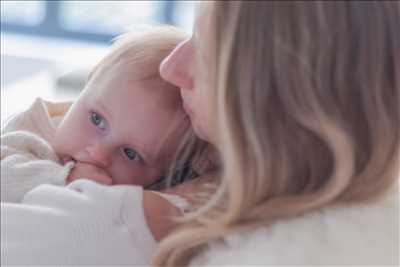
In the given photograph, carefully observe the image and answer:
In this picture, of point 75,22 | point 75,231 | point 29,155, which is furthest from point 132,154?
point 75,22

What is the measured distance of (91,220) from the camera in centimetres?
75

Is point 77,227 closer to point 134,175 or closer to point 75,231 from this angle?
point 75,231

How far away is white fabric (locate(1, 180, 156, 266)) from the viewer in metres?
0.75

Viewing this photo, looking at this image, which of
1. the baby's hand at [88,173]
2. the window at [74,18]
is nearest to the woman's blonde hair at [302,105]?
the baby's hand at [88,173]

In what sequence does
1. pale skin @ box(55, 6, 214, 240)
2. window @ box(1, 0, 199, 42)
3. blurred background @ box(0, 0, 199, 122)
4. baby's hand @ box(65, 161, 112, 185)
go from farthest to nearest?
window @ box(1, 0, 199, 42), blurred background @ box(0, 0, 199, 122), baby's hand @ box(65, 161, 112, 185), pale skin @ box(55, 6, 214, 240)

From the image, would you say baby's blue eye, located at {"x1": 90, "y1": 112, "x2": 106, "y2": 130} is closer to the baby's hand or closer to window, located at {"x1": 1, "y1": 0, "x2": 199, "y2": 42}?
the baby's hand

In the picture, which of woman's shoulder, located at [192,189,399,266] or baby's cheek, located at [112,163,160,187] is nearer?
woman's shoulder, located at [192,189,399,266]

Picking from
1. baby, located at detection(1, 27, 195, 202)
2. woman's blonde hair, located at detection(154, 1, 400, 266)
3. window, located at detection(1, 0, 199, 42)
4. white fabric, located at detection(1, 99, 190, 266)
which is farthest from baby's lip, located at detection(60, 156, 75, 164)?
window, located at detection(1, 0, 199, 42)

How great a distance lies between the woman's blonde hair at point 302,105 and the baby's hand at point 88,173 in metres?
0.24

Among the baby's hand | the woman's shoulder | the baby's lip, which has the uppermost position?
the woman's shoulder

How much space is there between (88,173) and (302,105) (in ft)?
1.18

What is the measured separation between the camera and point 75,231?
2.46 feet

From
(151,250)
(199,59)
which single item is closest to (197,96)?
(199,59)

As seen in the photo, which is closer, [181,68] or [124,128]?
[181,68]
